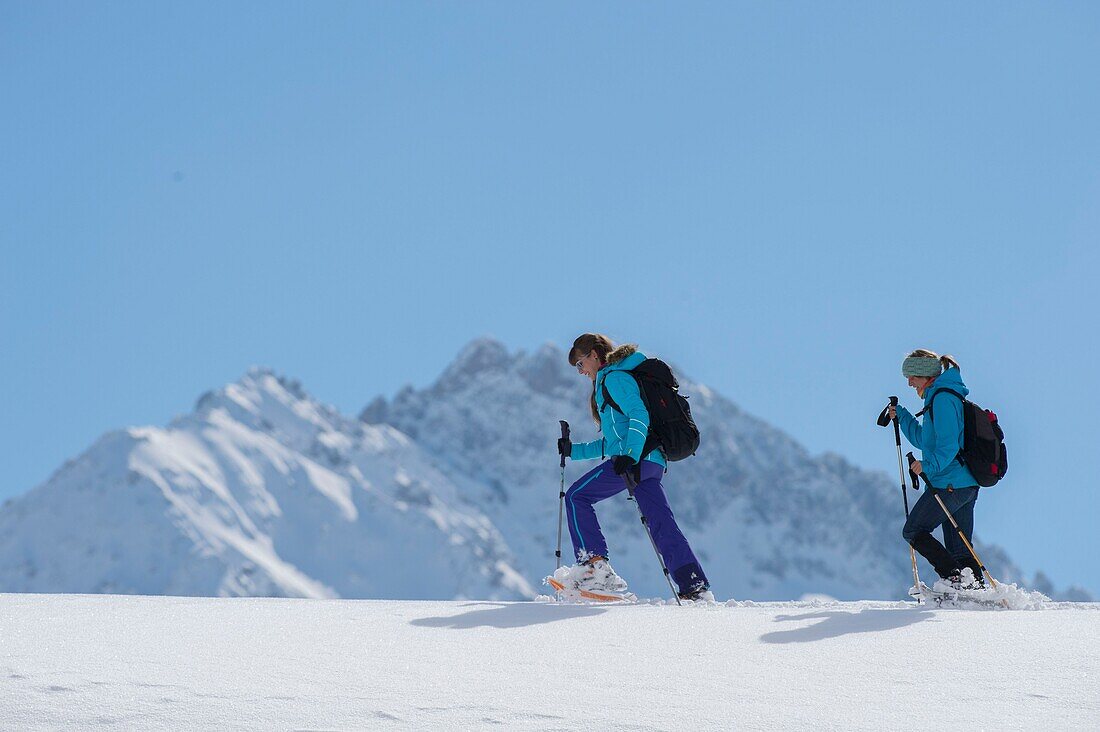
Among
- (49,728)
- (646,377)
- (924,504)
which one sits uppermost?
(646,377)

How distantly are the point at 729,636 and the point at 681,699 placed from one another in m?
1.58

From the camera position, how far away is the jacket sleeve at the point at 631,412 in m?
9.24

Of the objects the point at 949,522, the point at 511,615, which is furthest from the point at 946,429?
the point at 511,615

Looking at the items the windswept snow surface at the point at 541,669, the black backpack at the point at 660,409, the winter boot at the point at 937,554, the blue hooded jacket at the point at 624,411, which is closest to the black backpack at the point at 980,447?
the winter boot at the point at 937,554

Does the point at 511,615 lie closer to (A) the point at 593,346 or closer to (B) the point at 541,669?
(B) the point at 541,669

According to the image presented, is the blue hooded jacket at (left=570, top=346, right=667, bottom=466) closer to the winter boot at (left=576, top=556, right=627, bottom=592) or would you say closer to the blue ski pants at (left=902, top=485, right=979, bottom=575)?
the winter boot at (left=576, top=556, right=627, bottom=592)

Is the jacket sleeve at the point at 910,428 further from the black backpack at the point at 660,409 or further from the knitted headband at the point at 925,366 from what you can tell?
the black backpack at the point at 660,409

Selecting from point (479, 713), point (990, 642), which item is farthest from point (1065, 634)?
point (479, 713)

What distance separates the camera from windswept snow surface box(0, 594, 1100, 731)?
5.63m

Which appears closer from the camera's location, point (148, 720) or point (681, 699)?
point (148, 720)

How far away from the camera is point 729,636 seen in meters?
7.49

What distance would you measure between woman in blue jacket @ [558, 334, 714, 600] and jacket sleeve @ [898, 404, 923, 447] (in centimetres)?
185

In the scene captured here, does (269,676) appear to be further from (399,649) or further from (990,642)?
(990,642)

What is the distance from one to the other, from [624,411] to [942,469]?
2339 millimetres
